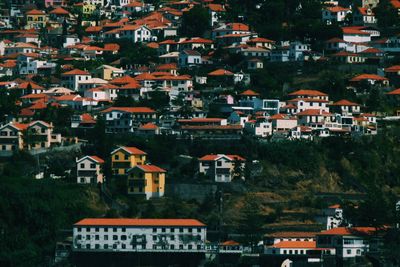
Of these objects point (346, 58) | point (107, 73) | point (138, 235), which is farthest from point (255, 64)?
point (138, 235)

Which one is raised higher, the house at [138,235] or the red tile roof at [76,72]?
the red tile roof at [76,72]

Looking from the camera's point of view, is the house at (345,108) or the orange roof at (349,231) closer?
the orange roof at (349,231)

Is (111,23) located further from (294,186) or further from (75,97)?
(294,186)

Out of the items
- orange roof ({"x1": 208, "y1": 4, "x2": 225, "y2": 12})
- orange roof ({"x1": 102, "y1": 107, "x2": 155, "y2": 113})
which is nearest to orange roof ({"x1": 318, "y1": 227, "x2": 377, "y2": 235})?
orange roof ({"x1": 102, "y1": 107, "x2": 155, "y2": 113})

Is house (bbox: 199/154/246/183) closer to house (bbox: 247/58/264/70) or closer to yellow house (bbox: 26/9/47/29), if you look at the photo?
house (bbox: 247/58/264/70)

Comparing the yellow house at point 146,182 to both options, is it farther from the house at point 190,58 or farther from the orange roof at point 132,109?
the house at point 190,58

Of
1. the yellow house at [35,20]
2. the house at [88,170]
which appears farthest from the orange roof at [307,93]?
the yellow house at [35,20]

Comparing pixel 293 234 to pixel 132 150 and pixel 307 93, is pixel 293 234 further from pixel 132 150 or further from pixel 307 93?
pixel 307 93

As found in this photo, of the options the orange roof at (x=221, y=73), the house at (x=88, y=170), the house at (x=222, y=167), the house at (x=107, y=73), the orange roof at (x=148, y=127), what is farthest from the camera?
the house at (x=107, y=73)
